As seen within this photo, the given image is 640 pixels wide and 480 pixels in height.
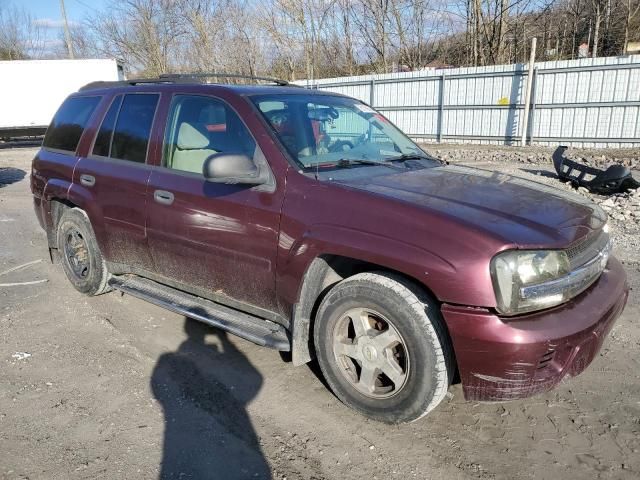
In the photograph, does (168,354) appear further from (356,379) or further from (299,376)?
(356,379)

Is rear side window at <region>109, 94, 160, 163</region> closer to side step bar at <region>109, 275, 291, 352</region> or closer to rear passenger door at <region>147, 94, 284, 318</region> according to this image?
rear passenger door at <region>147, 94, 284, 318</region>

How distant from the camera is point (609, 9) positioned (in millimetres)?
23219

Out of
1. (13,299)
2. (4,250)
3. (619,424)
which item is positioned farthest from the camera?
(4,250)

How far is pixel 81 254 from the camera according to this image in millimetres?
4879

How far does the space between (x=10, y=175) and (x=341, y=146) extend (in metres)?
14.3

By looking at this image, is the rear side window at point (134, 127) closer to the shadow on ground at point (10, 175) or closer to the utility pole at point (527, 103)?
the shadow on ground at point (10, 175)

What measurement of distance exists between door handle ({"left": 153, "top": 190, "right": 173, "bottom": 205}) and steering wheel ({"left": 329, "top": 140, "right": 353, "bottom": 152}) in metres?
1.23

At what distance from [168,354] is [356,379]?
1575 millimetres

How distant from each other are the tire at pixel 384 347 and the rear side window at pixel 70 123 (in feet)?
10.5

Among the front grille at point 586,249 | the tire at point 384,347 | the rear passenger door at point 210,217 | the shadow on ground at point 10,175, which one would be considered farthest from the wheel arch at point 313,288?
the shadow on ground at point 10,175

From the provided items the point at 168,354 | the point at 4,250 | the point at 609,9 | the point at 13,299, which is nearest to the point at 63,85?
the point at 4,250

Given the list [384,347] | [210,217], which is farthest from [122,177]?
[384,347]

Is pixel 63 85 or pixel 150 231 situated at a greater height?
pixel 63 85

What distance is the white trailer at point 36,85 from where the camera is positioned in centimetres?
2283
